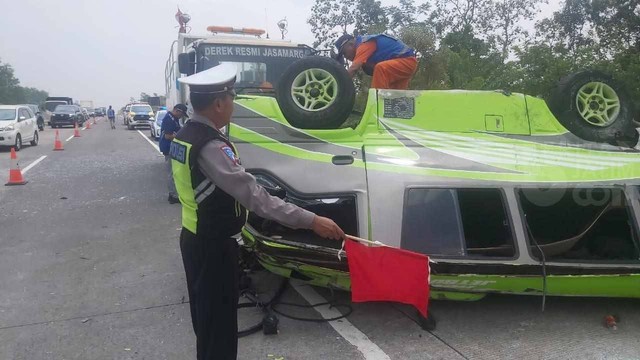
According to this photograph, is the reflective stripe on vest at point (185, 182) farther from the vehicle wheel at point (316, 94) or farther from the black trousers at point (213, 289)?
the vehicle wheel at point (316, 94)

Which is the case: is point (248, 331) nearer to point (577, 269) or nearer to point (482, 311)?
point (482, 311)

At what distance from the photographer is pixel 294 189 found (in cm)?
403

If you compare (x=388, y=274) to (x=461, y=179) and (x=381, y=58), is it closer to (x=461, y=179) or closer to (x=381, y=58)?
(x=461, y=179)

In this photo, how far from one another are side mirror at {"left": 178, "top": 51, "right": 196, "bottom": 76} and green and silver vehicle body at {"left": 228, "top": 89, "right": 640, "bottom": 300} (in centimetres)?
475

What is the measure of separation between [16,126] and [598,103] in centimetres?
1775

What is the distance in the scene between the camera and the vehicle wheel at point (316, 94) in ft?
14.3

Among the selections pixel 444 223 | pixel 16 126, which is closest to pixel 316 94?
pixel 444 223

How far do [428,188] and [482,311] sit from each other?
1.17m

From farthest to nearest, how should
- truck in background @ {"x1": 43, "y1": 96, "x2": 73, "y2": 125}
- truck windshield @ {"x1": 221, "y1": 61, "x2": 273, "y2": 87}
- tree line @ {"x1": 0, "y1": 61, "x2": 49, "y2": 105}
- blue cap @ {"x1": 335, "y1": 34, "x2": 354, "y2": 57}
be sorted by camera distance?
tree line @ {"x1": 0, "y1": 61, "x2": 49, "y2": 105}
truck in background @ {"x1": 43, "y1": 96, "x2": 73, "y2": 125}
truck windshield @ {"x1": 221, "y1": 61, "x2": 273, "y2": 87}
blue cap @ {"x1": 335, "y1": 34, "x2": 354, "y2": 57}

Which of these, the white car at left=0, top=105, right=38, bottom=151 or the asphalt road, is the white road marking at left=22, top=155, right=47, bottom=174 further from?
the asphalt road

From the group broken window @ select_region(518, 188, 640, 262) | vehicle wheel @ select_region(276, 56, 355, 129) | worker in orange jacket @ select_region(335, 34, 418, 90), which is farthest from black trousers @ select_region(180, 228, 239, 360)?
worker in orange jacket @ select_region(335, 34, 418, 90)

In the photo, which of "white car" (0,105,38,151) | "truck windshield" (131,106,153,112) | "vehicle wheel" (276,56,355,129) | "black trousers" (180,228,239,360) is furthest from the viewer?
"truck windshield" (131,106,153,112)

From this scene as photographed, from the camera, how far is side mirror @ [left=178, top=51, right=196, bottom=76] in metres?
8.65

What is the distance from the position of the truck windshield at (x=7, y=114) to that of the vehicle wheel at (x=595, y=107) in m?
17.9
